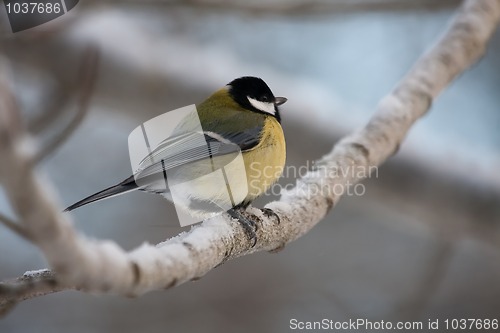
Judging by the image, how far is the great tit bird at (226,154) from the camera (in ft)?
3.76

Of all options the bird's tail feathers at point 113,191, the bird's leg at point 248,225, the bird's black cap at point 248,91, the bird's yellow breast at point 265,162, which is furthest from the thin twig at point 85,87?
the bird's black cap at point 248,91

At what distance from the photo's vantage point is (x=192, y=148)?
1.22 metres

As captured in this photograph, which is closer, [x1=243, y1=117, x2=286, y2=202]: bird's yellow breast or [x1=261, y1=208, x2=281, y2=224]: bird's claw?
[x1=261, y1=208, x2=281, y2=224]: bird's claw

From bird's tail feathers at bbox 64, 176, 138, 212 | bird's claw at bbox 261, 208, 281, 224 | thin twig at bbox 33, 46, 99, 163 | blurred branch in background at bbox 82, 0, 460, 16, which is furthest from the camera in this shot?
blurred branch in background at bbox 82, 0, 460, 16

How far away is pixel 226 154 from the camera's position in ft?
4.09

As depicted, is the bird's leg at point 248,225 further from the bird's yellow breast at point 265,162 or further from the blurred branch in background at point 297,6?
the blurred branch in background at point 297,6

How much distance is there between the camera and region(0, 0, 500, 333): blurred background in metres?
1.76

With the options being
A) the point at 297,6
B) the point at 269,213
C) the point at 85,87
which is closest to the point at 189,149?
the point at 269,213

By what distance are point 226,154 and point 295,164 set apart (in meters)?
0.68

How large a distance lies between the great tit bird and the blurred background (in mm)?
233

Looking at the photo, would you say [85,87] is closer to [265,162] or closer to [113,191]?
[113,191]

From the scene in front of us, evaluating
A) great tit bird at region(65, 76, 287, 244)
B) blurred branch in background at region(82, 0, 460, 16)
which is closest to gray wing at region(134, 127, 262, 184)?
great tit bird at region(65, 76, 287, 244)

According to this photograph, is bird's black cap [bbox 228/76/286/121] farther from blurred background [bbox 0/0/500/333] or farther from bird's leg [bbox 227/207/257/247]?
bird's leg [bbox 227/207/257/247]

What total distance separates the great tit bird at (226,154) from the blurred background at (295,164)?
0.23 metres
